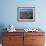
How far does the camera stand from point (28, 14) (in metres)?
4.43

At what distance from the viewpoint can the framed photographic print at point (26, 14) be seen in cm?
439

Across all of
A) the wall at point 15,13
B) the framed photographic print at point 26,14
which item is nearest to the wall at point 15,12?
the wall at point 15,13

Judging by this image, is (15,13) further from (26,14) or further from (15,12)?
(26,14)

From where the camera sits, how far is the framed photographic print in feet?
14.4

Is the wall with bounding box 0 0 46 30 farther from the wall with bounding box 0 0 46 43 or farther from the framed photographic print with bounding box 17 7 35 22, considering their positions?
the framed photographic print with bounding box 17 7 35 22

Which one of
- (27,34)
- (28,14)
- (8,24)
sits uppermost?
(28,14)

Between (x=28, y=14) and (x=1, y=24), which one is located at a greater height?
(x=28, y=14)

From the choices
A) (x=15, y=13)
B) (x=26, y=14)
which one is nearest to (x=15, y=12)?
(x=15, y=13)

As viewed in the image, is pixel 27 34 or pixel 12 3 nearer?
pixel 27 34

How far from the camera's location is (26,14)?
4430 millimetres

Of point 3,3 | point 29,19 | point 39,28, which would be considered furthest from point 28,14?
point 3,3

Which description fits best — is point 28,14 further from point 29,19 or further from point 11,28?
point 11,28

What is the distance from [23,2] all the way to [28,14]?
440 millimetres

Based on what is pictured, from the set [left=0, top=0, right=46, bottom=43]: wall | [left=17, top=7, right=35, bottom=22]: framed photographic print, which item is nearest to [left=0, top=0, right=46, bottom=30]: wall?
[left=0, top=0, right=46, bottom=43]: wall
